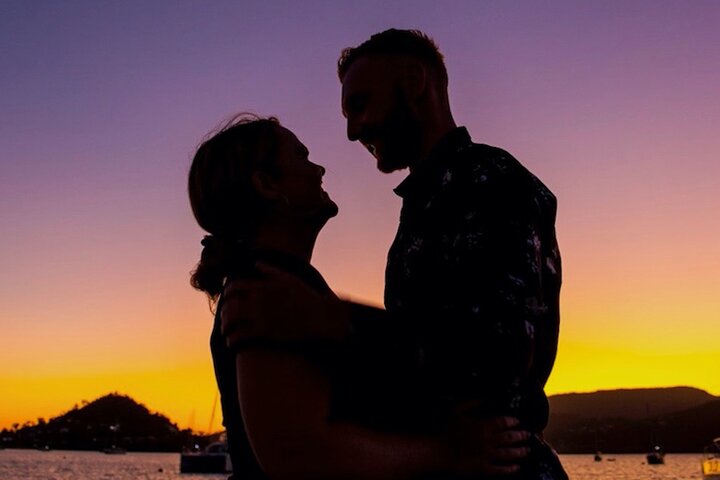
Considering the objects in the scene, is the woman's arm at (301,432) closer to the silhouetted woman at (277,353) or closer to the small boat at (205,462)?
the silhouetted woman at (277,353)

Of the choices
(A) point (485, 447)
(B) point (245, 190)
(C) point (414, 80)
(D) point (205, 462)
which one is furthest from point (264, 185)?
(D) point (205, 462)

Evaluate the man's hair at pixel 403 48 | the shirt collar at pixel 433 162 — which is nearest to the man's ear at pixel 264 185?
the shirt collar at pixel 433 162

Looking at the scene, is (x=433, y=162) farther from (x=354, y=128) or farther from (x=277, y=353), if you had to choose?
(x=277, y=353)

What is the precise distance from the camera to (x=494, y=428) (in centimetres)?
215

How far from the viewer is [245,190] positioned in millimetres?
2543

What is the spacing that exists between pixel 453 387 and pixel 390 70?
140cm

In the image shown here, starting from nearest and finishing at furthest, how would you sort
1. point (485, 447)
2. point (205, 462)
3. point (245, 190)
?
point (485, 447)
point (245, 190)
point (205, 462)

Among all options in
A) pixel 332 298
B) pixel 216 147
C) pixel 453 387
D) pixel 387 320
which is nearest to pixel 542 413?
pixel 453 387

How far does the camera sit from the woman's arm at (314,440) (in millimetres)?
1984

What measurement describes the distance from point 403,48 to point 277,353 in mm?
1537

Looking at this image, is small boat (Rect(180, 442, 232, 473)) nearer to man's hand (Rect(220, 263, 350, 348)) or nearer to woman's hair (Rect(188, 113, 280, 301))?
woman's hair (Rect(188, 113, 280, 301))

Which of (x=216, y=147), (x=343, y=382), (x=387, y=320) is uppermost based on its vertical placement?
(x=216, y=147)

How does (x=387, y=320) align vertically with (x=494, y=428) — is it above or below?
above

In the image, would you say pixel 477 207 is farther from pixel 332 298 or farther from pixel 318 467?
pixel 318 467
